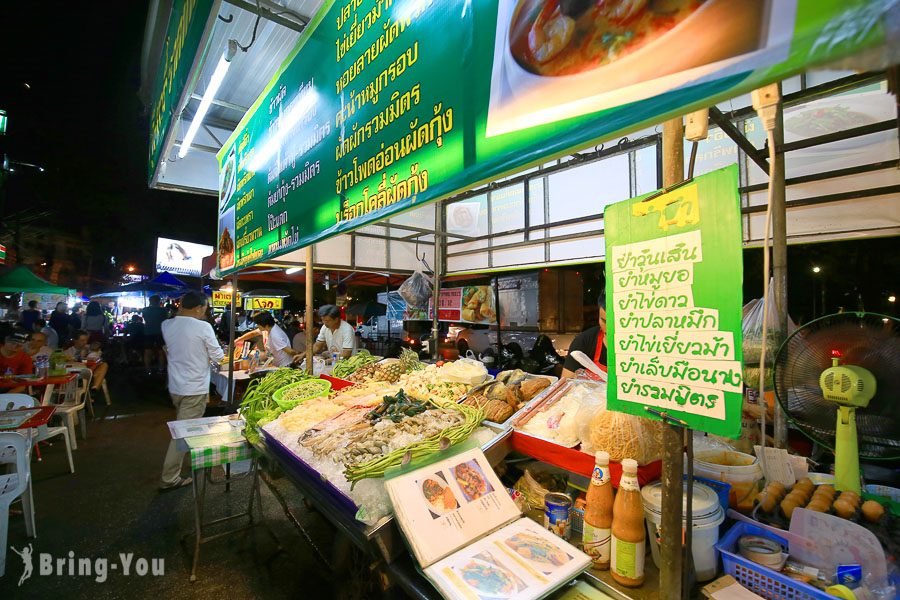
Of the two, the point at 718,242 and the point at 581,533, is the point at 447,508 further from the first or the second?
the point at 718,242

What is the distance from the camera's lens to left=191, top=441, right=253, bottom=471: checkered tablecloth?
3.06 metres

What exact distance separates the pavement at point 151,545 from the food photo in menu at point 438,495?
42.5 inches

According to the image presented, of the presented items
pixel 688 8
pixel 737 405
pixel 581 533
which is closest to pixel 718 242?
pixel 737 405

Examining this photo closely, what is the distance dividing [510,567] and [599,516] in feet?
1.39

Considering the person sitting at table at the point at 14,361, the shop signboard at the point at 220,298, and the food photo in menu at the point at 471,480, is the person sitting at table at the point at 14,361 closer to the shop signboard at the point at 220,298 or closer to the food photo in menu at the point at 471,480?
the shop signboard at the point at 220,298

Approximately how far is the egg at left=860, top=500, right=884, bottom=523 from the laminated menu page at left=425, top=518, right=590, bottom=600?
115 centimetres

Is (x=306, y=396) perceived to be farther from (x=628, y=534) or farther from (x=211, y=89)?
(x=211, y=89)

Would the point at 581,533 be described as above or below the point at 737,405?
below

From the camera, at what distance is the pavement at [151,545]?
3.15 meters

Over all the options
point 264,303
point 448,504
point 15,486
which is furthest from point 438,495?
point 264,303

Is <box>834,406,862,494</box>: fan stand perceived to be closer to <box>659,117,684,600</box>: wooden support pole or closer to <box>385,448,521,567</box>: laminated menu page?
<box>659,117,684,600</box>: wooden support pole

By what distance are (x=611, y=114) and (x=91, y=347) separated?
40.6 ft

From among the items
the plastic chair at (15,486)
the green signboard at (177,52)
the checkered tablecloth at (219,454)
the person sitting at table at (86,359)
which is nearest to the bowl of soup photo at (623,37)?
the green signboard at (177,52)

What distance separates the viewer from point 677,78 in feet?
3.09
